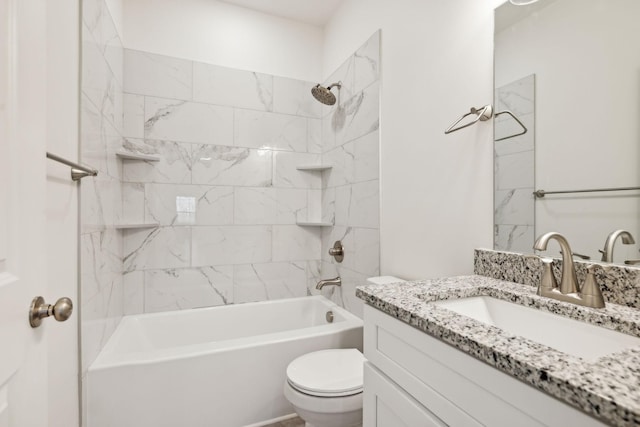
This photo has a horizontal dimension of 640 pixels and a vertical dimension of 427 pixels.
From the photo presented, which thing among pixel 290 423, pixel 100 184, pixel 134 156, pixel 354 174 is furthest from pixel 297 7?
pixel 290 423

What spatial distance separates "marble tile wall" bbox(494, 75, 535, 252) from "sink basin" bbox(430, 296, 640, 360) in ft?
0.87

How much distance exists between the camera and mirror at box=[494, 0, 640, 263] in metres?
0.82

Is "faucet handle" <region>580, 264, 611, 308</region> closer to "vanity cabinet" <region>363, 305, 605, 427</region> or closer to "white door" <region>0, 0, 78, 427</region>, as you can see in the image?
"vanity cabinet" <region>363, 305, 605, 427</region>

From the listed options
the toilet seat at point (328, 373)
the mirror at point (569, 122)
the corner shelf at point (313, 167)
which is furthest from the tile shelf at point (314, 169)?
the mirror at point (569, 122)

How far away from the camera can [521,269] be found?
1.03 metres

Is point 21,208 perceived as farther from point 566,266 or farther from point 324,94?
point 324,94

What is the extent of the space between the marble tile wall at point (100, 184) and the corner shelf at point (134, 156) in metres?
0.05

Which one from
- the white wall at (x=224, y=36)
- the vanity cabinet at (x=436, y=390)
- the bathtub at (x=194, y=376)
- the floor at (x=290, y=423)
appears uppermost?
the white wall at (x=224, y=36)

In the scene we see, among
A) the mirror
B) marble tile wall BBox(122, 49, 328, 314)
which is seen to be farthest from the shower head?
the mirror

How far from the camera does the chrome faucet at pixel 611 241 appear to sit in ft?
2.68

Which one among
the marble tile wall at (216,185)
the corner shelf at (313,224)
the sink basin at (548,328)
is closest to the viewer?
the sink basin at (548,328)

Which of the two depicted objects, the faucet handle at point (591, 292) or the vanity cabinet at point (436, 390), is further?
the faucet handle at point (591, 292)

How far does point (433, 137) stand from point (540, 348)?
1129mm

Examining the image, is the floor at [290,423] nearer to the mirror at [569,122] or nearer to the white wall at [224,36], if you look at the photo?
the mirror at [569,122]
